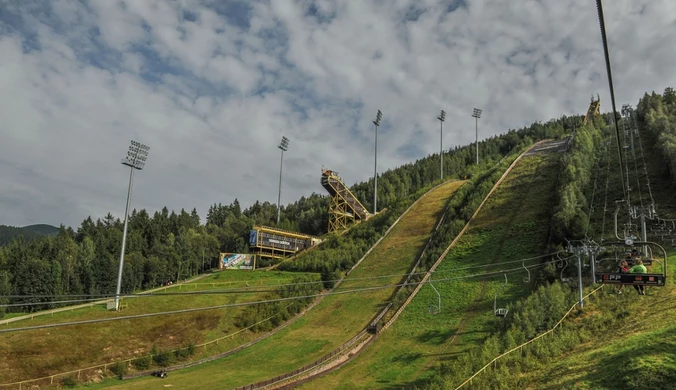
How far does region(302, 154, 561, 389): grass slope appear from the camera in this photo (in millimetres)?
32259

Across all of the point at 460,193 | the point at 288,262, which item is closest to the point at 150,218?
the point at 288,262

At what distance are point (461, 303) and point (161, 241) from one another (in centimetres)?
9051

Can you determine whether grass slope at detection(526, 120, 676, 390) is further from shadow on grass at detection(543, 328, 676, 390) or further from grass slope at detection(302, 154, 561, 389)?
grass slope at detection(302, 154, 561, 389)

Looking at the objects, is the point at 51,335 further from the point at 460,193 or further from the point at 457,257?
the point at 460,193

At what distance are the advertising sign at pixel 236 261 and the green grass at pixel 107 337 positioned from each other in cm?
1768

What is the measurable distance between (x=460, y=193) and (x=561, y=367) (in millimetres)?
48290

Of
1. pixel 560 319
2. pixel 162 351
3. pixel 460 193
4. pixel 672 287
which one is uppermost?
pixel 460 193

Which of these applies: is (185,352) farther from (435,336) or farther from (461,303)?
(461,303)

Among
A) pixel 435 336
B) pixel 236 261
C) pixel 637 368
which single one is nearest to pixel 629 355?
pixel 637 368

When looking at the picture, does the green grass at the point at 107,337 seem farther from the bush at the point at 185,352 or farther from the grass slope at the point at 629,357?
the grass slope at the point at 629,357

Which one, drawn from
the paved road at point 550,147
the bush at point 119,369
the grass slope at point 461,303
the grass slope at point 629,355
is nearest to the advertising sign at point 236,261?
the grass slope at point 461,303

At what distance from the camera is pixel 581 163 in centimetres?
6075

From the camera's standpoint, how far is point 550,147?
8694 centimetres

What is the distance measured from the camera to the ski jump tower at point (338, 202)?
86125 mm
